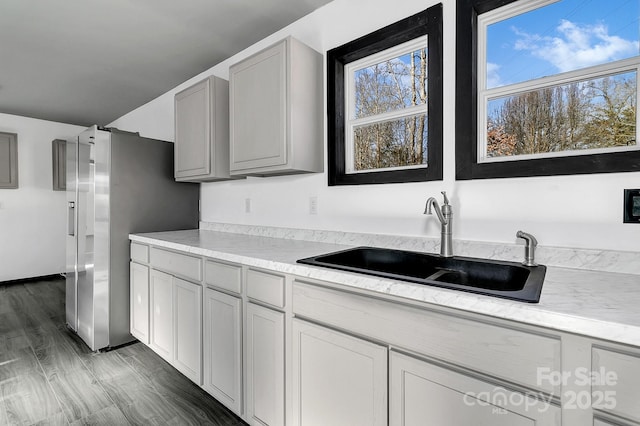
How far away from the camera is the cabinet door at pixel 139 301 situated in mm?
2430

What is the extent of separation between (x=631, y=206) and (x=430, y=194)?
759 millimetres

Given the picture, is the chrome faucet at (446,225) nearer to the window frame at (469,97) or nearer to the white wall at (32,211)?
the window frame at (469,97)

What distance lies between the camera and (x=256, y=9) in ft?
7.09

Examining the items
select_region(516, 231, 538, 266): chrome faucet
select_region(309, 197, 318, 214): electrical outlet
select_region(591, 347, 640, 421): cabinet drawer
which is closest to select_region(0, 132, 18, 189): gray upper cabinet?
select_region(309, 197, 318, 214): electrical outlet

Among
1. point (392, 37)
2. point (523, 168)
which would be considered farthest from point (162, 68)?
point (523, 168)

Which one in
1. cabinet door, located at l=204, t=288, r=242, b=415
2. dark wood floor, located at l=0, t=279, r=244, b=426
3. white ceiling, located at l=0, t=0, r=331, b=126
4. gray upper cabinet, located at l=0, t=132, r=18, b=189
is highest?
white ceiling, located at l=0, t=0, r=331, b=126

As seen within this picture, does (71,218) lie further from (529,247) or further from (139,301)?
(529,247)

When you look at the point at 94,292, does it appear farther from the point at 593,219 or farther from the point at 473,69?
the point at 593,219

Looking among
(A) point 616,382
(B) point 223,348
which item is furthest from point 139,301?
(A) point 616,382

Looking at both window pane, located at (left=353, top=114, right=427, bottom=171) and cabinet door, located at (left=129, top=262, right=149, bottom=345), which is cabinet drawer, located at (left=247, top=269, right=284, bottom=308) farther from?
cabinet door, located at (left=129, top=262, right=149, bottom=345)

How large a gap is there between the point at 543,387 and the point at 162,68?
3556 mm

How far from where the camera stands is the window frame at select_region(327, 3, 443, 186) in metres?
1.65

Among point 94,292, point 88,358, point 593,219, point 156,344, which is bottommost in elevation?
point 88,358

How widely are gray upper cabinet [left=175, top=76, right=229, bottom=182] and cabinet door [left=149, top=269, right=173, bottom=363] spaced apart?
84cm
